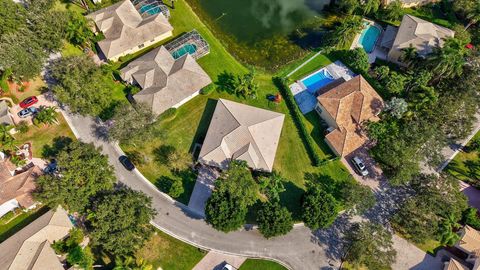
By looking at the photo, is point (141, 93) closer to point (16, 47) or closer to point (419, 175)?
point (16, 47)

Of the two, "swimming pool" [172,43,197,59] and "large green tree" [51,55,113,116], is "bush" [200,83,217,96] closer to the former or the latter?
"swimming pool" [172,43,197,59]

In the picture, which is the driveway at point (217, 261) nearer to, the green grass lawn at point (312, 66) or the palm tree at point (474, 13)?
the green grass lawn at point (312, 66)

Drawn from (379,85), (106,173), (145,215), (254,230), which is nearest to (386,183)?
(379,85)

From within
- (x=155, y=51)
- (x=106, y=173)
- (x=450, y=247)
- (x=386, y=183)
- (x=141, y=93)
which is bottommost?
(x=450, y=247)

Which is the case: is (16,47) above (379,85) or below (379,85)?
above

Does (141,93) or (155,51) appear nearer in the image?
(141,93)

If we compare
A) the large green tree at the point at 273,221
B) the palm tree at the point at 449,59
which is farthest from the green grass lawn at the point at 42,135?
the palm tree at the point at 449,59

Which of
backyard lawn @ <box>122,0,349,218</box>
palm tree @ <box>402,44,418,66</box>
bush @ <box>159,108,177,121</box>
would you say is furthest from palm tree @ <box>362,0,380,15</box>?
bush @ <box>159,108,177,121</box>
